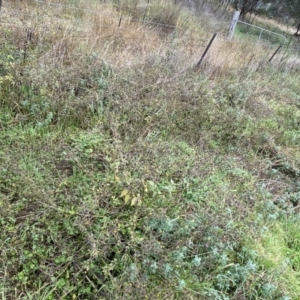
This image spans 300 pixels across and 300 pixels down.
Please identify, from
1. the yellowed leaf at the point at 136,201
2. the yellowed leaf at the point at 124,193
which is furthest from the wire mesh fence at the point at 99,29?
the yellowed leaf at the point at 136,201

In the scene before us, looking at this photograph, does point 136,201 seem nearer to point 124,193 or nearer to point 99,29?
point 124,193

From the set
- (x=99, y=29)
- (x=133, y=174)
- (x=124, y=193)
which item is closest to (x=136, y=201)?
(x=124, y=193)

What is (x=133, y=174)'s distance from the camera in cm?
225

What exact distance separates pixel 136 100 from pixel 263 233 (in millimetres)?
1898

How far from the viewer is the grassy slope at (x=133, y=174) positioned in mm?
1725

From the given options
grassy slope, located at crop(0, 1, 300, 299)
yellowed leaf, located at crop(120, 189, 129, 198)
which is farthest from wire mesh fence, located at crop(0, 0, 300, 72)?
yellowed leaf, located at crop(120, 189, 129, 198)

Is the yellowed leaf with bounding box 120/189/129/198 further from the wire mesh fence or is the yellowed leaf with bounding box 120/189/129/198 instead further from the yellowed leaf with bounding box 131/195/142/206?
the wire mesh fence

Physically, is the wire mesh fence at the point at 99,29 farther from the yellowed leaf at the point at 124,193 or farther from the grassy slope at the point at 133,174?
the yellowed leaf at the point at 124,193

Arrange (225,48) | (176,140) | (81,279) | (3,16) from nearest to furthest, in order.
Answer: (81,279) < (176,140) < (3,16) < (225,48)

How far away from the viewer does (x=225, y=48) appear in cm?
557

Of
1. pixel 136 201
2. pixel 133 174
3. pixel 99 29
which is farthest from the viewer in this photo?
pixel 99 29

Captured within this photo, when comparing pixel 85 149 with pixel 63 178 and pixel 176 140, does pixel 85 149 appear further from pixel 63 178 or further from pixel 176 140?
pixel 176 140

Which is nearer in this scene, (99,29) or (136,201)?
(136,201)

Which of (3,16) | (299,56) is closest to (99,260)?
(3,16)
